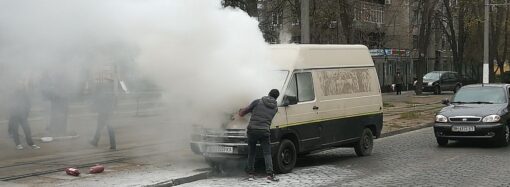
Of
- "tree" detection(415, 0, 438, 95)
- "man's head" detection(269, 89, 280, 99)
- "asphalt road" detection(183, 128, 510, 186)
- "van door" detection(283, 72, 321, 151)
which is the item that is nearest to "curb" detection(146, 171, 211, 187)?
"asphalt road" detection(183, 128, 510, 186)

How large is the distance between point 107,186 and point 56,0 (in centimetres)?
290

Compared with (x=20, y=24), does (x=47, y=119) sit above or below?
below

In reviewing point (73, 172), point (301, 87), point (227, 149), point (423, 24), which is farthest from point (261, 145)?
point (423, 24)

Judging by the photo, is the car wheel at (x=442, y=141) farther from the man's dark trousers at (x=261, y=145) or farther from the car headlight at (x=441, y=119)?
the man's dark trousers at (x=261, y=145)

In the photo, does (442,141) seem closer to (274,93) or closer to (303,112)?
(303,112)

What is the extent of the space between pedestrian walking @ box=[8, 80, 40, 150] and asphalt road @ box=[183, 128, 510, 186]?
127 inches

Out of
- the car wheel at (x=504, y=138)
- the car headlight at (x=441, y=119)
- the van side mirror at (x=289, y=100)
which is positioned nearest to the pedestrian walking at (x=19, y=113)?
the van side mirror at (x=289, y=100)

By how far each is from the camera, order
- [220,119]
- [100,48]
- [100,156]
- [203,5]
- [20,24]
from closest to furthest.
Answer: [20,24] < [100,48] < [203,5] < [220,119] < [100,156]

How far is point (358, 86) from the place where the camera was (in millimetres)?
12906

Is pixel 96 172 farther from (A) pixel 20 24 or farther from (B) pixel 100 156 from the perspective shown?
(A) pixel 20 24

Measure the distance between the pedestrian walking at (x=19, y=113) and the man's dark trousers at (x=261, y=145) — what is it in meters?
3.64

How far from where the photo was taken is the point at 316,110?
37.9 ft

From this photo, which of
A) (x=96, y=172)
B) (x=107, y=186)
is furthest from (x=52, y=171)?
(x=107, y=186)

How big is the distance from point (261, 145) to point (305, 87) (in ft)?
5.76
